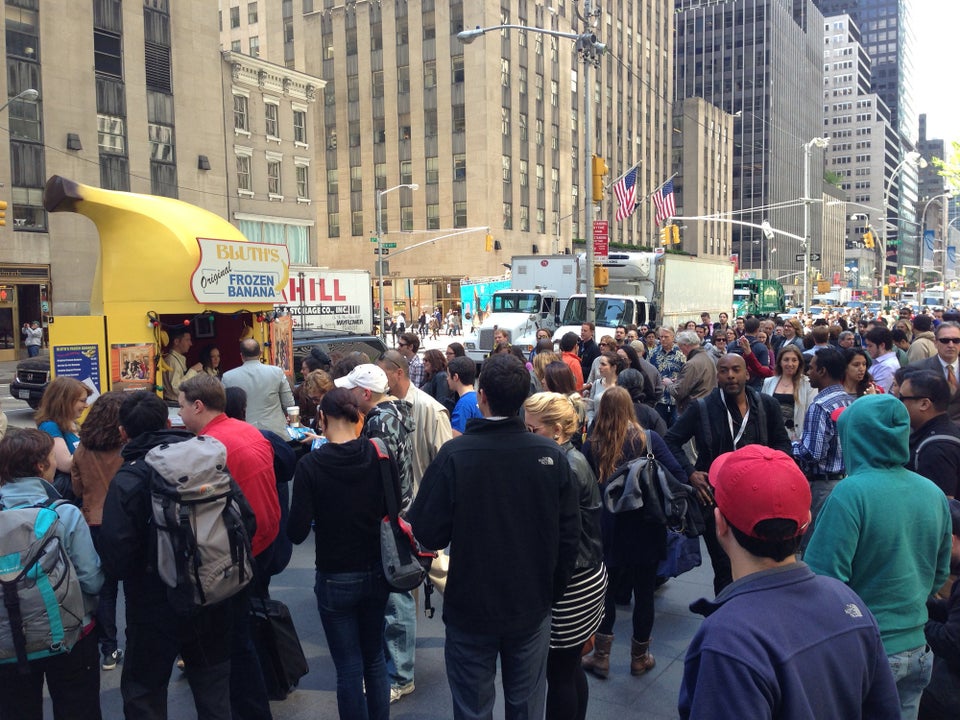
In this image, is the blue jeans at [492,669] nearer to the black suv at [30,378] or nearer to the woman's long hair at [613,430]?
the woman's long hair at [613,430]

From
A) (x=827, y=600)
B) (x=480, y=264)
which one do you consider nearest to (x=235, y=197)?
(x=480, y=264)

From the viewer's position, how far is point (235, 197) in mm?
44219

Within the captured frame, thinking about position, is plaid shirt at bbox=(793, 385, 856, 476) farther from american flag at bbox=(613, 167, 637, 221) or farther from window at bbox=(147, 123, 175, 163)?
window at bbox=(147, 123, 175, 163)

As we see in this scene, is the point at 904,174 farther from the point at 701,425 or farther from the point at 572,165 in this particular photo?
the point at 701,425

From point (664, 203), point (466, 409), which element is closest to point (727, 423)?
point (466, 409)

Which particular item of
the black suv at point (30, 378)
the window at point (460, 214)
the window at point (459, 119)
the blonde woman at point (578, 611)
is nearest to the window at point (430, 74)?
the window at point (459, 119)

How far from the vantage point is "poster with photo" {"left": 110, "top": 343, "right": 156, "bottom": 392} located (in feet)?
30.1

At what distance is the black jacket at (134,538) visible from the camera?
364 cm

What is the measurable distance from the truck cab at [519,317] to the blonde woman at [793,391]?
1657cm

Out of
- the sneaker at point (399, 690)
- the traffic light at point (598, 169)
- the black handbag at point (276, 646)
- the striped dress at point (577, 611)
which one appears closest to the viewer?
the striped dress at point (577, 611)

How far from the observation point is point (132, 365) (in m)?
9.29

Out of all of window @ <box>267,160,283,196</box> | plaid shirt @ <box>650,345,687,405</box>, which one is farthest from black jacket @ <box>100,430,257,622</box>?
window @ <box>267,160,283,196</box>

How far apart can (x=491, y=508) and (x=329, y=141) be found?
6962 centimetres

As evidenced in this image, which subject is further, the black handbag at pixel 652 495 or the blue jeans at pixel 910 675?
the black handbag at pixel 652 495
